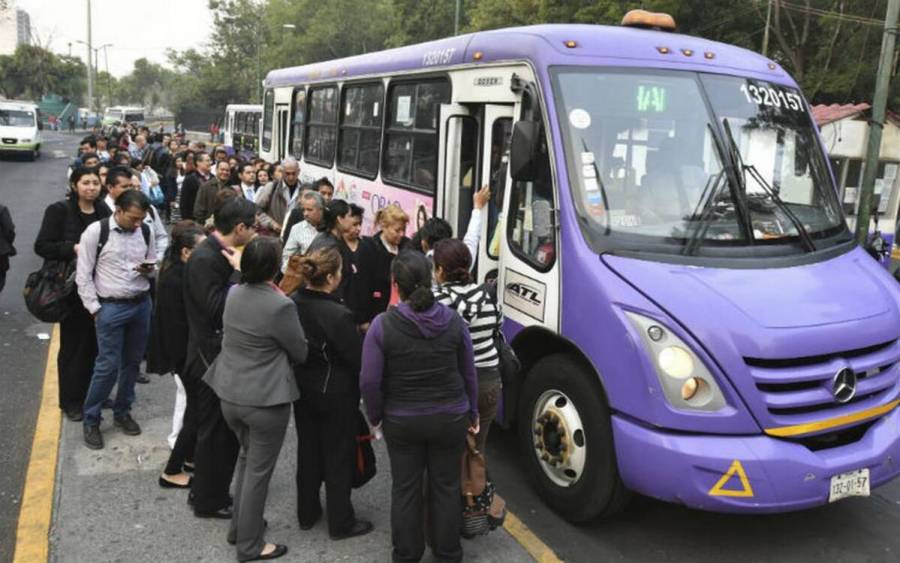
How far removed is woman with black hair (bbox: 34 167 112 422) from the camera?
17.1 feet

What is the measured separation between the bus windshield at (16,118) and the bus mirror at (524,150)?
31.4 m

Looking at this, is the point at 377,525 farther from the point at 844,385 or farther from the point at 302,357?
the point at 844,385

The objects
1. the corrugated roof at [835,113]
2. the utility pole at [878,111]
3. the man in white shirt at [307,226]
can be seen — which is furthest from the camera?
the corrugated roof at [835,113]

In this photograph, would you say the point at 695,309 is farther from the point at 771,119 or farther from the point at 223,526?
the point at 223,526

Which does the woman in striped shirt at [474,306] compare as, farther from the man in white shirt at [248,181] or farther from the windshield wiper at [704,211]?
the man in white shirt at [248,181]

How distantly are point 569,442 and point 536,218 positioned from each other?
1.31 m

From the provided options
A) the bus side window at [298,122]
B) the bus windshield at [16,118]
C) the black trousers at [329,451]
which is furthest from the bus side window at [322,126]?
the bus windshield at [16,118]

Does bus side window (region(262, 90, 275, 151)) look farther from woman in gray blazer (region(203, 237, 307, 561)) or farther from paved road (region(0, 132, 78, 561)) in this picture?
woman in gray blazer (region(203, 237, 307, 561))

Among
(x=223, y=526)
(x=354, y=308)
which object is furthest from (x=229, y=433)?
(x=354, y=308)

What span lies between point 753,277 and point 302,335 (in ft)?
7.52

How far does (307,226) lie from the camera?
609 centimetres

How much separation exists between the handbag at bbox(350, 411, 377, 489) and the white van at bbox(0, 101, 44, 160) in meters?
30.4

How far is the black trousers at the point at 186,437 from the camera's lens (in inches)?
168

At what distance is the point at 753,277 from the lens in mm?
3891
